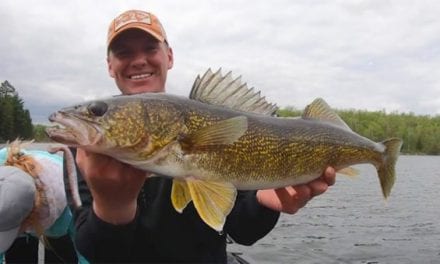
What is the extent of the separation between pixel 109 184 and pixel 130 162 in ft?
0.89

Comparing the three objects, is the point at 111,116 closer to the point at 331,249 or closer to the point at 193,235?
the point at 193,235

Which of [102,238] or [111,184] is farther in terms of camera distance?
[102,238]

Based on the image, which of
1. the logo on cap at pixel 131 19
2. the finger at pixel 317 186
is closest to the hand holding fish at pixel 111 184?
the finger at pixel 317 186

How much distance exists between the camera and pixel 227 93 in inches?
124

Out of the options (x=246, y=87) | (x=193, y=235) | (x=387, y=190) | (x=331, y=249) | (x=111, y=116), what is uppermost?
(x=246, y=87)

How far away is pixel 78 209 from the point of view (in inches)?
144

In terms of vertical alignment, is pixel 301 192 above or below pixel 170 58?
below

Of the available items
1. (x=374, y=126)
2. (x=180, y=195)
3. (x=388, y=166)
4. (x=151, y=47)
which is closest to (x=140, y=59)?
(x=151, y=47)

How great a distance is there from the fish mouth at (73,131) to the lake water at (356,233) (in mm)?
8863

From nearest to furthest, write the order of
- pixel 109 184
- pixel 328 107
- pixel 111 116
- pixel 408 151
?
pixel 111 116 → pixel 109 184 → pixel 328 107 → pixel 408 151

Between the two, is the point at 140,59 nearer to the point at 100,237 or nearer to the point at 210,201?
the point at 100,237

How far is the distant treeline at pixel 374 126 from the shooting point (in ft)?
231

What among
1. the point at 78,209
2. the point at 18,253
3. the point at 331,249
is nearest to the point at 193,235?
the point at 78,209

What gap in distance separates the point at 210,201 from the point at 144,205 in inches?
46.7
